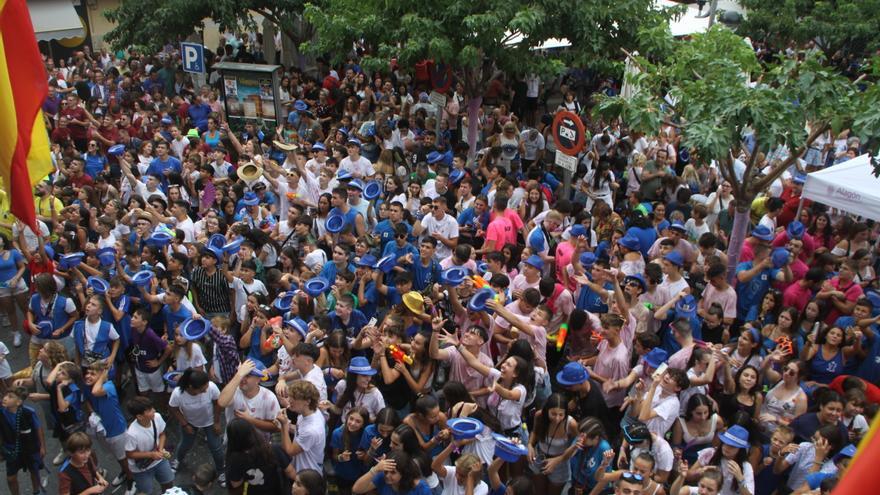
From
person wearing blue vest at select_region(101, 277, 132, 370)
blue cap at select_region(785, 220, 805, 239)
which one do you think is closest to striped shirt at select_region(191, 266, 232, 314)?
person wearing blue vest at select_region(101, 277, 132, 370)

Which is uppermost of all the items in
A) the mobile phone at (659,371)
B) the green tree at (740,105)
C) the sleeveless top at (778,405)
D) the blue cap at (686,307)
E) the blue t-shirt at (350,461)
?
the green tree at (740,105)

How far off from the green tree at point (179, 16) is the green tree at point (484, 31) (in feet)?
17.0

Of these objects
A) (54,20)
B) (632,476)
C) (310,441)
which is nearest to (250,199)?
(310,441)

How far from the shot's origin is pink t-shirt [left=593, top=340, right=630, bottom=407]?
6664mm

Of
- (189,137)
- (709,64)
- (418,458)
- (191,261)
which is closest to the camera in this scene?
(418,458)

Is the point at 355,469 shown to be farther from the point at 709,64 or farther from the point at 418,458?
the point at 709,64

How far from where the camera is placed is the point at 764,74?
8492 millimetres

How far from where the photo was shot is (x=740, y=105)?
7379 mm

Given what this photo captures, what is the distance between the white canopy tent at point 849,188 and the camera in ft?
27.5

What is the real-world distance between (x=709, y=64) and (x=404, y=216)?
372 cm

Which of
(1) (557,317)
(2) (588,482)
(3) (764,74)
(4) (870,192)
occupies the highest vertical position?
(3) (764,74)

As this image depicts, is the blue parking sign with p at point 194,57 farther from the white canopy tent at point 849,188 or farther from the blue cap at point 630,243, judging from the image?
the white canopy tent at point 849,188

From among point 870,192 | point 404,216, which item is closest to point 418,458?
point 404,216

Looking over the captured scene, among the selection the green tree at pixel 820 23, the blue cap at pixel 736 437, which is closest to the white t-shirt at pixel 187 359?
the blue cap at pixel 736 437
